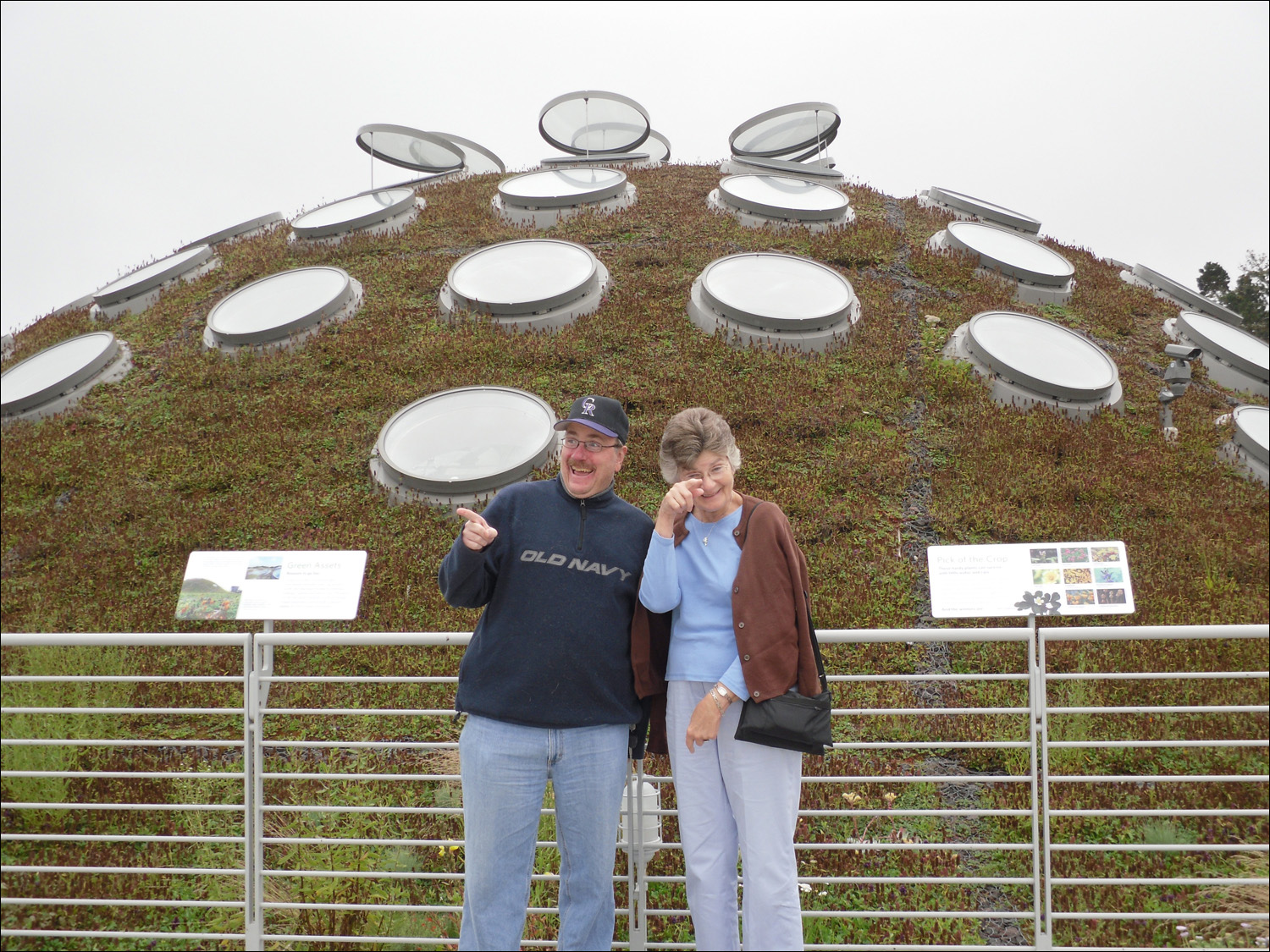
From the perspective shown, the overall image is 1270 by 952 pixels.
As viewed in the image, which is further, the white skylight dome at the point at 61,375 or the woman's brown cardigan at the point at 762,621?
the white skylight dome at the point at 61,375

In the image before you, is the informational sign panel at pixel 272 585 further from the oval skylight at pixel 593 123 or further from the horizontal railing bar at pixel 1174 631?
the oval skylight at pixel 593 123

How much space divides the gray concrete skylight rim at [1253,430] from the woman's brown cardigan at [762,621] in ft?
34.0

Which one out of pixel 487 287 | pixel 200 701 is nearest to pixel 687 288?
pixel 487 287

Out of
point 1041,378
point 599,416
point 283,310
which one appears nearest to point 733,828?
point 599,416

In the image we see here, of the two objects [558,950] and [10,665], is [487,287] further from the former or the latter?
[558,950]

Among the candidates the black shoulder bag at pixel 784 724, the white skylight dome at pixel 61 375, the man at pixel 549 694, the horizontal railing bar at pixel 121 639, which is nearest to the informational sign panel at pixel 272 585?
the horizontal railing bar at pixel 121 639

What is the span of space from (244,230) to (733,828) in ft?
66.4

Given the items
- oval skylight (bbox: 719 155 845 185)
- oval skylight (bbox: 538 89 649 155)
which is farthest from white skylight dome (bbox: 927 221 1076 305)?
oval skylight (bbox: 538 89 649 155)

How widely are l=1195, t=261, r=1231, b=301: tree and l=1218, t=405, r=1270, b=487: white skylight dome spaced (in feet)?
133

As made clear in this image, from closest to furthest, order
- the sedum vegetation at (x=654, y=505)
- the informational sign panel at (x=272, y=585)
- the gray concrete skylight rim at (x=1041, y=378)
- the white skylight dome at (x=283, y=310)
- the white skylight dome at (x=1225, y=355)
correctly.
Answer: the informational sign panel at (x=272, y=585), the sedum vegetation at (x=654, y=505), the gray concrete skylight rim at (x=1041, y=378), the white skylight dome at (x=283, y=310), the white skylight dome at (x=1225, y=355)

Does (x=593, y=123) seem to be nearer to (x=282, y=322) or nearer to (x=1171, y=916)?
(x=282, y=322)

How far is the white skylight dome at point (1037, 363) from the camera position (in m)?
11.4

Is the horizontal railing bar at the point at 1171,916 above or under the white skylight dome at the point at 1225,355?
above

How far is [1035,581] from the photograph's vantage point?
14.2ft
